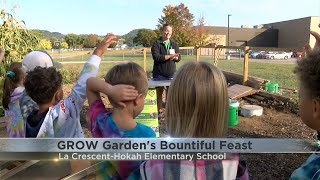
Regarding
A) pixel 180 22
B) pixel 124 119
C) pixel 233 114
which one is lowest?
pixel 233 114

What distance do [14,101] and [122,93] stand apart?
171 cm

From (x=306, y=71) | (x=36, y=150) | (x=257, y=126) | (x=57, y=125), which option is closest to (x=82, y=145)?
(x=36, y=150)

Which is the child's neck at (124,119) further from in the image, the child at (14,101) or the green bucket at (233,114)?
the green bucket at (233,114)

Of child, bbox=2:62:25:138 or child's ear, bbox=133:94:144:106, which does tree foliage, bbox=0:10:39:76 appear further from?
child's ear, bbox=133:94:144:106

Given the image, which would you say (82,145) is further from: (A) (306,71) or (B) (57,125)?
(B) (57,125)

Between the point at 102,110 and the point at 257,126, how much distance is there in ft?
18.1

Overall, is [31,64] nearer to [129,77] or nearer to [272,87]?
[129,77]

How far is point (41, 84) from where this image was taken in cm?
242

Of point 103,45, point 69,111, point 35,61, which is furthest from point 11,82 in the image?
point 103,45

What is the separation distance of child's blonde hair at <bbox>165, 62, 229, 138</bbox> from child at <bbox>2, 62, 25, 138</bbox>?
1650 mm

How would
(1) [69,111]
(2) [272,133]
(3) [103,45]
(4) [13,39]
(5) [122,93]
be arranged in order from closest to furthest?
(5) [122,93] → (3) [103,45] → (1) [69,111] → (2) [272,133] → (4) [13,39]

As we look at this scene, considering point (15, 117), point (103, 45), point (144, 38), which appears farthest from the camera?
point (144, 38)

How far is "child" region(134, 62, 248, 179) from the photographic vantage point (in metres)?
1.38

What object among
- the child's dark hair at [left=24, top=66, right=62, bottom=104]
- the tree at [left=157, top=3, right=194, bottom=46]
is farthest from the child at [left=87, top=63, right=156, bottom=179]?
the tree at [left=157, top=3, right=194, bottom=46]
